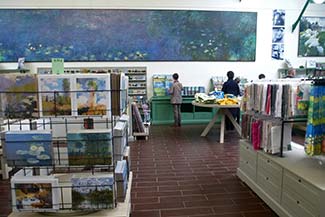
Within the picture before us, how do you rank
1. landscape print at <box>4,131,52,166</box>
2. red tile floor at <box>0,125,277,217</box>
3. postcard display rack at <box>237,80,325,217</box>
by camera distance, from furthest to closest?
1. red tile floor at <box>0,125,277,217</box>
2. postcard display rack at <box>237,80,325,217</box>
3. landscape print at <box>4,131,52,166</box>

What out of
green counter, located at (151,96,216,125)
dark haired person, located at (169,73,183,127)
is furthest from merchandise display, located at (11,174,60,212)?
green counter, located at (151,96,216,125)

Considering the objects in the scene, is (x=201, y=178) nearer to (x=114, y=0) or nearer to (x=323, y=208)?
(x=323, y=208)

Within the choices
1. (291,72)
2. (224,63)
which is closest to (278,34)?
(291,72)

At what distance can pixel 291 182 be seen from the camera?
9.44 ft

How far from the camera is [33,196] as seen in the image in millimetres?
2000

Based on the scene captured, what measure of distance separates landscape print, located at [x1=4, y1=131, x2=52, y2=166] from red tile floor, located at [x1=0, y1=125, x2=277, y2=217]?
1.53 m

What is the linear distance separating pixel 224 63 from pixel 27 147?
7.48m

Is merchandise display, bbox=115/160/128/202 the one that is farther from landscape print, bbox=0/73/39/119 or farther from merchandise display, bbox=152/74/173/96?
merchandise display, bbox=152/74/173/96

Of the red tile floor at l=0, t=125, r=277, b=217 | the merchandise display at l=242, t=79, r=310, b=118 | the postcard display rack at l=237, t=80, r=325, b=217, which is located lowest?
the red tile floor at l=0, t=125, r=277, b=217

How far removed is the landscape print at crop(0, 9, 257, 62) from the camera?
8.13 m

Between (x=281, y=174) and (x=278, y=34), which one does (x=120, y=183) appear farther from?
(x=278, y=34)

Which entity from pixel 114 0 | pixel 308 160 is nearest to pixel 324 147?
pixel 308 160

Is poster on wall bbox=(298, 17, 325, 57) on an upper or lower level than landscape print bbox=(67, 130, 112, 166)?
upper

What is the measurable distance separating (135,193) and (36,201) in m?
1.80
